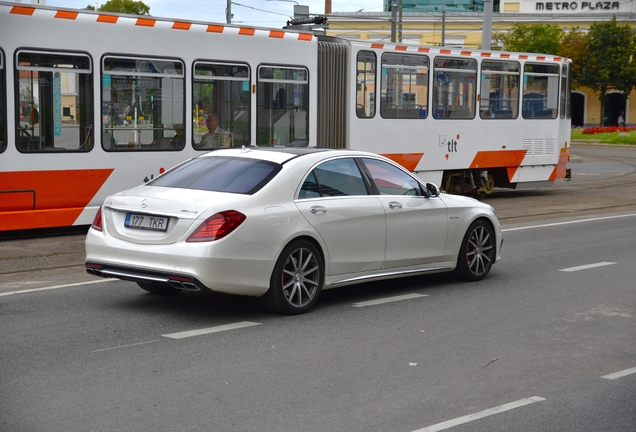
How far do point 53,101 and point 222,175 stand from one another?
551 centimetres

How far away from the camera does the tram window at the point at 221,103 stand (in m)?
15.2

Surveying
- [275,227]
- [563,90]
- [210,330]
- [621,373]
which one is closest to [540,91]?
[563,90]

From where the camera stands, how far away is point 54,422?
5371mm

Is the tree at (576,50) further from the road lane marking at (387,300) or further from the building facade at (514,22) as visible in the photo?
the road lane marking at (387,300)

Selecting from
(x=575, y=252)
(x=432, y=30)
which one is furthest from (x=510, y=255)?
(x=432, y=30)

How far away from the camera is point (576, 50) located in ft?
231

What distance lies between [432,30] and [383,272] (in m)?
67.2

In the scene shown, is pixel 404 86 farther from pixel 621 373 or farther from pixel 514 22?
pixel 514 22

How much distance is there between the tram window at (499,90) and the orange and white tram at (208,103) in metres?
0.03

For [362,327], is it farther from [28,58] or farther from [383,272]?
[28,58]

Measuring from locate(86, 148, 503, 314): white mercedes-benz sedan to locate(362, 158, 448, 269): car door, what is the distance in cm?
1

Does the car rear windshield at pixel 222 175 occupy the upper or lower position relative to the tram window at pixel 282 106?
lower

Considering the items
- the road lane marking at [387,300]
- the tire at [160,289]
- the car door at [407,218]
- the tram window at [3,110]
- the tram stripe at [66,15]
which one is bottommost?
the road lane marking at [387,300]

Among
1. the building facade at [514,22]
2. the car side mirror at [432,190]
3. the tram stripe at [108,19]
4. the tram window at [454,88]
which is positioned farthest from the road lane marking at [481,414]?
the building facade at [514,22]
